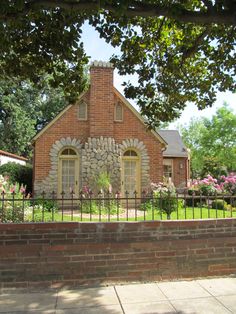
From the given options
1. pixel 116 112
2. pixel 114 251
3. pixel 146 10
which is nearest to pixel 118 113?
pixel 116 112

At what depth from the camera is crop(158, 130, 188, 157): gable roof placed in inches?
869

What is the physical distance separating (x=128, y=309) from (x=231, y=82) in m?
4.57

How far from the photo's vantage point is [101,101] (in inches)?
603

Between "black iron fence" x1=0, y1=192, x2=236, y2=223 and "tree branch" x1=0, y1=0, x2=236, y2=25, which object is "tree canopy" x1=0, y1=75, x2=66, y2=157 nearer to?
"black iron fence" x1=0, y1=192, x2=236, y2=223

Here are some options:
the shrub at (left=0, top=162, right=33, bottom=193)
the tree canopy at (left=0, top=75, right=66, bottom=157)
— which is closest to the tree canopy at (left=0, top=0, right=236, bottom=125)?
the shrub at (left=0, top=162, right=33, bottom=193)

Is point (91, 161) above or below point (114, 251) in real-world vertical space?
above

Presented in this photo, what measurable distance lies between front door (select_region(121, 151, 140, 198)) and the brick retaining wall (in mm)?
9904

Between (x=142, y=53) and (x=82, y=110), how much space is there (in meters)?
9.12

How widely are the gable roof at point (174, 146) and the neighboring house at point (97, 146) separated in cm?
641

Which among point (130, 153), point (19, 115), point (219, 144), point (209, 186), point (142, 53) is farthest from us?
point (219, 144)

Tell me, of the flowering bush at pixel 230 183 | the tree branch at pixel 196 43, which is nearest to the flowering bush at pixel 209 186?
the flowering bush at pixel 230 183

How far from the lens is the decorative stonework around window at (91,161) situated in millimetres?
14789

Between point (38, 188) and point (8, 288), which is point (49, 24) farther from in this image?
point (38, 188)

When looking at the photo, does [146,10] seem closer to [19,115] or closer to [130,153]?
[130,153]
